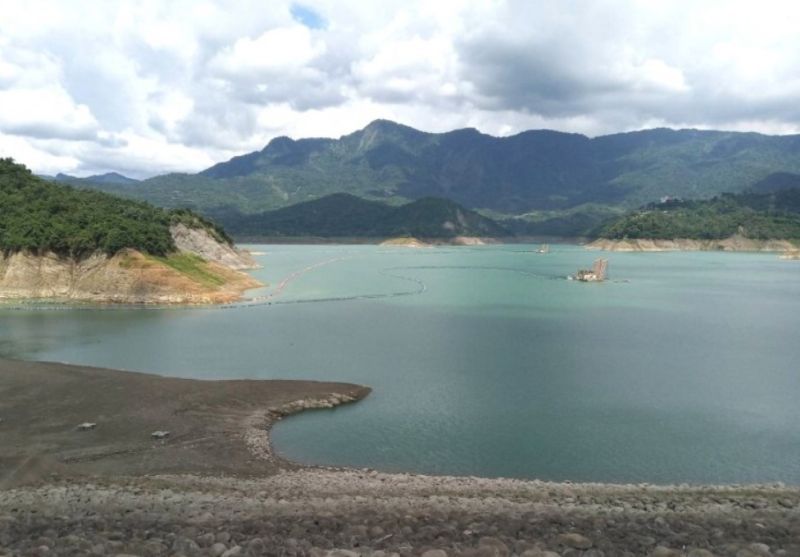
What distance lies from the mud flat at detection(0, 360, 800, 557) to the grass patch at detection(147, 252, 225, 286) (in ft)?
143

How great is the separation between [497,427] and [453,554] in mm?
13833

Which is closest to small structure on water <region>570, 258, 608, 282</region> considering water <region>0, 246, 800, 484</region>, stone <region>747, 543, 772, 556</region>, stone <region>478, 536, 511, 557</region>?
water <region>0, 246, 800, 484</region>

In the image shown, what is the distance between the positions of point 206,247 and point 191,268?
97.7 ft

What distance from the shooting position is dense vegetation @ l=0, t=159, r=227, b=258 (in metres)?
65.3

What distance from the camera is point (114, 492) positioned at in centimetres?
1596

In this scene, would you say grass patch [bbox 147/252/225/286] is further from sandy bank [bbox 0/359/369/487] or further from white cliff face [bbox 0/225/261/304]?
sandy bank [bbox 0/359/369/487]

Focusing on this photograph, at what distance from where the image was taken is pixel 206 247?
101 meters

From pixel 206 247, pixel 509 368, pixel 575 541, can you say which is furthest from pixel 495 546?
pixel 206 247

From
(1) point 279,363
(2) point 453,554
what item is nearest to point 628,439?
(2) point 453,554

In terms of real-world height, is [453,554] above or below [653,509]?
above

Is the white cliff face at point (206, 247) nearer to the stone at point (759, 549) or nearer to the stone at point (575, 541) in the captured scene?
the stone at point (575, 541)

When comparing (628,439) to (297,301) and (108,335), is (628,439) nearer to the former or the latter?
(108,335)

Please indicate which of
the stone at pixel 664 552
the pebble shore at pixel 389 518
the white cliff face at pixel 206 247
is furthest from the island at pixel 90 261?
the stone at pixel 664 552

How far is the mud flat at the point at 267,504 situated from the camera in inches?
447
